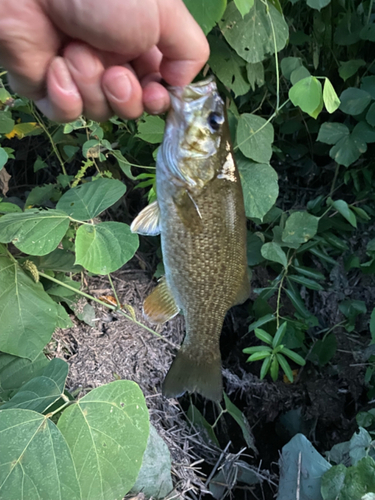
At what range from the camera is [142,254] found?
167 cm

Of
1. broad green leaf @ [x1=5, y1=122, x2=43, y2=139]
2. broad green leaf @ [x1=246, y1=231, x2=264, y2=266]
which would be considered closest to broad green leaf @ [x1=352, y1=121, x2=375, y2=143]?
broad green leaf @ [x1=246, y1=231, x2=264, y2=266]

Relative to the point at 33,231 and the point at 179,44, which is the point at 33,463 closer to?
the point at 33,231

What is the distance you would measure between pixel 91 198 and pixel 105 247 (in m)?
0.19

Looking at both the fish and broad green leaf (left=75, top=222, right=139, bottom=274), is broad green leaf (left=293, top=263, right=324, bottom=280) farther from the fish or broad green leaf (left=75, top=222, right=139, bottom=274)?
broad green leaf (left=75, top=222, right=139, bottom=274)

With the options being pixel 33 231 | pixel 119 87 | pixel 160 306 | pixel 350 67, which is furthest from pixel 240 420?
pixel 350 67

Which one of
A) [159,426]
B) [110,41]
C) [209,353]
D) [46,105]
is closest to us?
[110,41]

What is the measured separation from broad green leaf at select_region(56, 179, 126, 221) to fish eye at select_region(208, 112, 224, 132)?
1.05 feet

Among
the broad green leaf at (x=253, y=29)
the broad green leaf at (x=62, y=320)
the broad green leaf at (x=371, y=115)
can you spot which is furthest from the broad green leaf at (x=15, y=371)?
the broad green leaf at (x=371, y=115)

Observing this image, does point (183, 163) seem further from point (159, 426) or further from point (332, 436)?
point (332, 436)

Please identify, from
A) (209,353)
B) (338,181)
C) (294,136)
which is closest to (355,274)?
(338,181)

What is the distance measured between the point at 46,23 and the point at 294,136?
129cm

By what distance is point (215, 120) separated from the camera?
82 centimetres

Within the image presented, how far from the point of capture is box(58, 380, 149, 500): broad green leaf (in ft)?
2.32

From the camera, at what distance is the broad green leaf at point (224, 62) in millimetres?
1099
